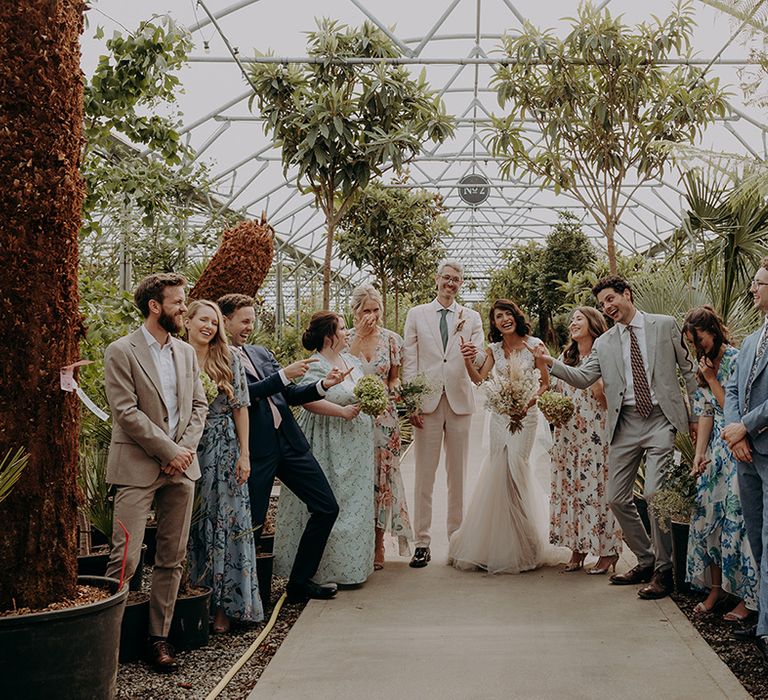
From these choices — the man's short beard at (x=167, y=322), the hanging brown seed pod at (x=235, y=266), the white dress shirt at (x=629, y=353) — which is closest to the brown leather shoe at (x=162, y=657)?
the man's short beard at (x=167, y=322)

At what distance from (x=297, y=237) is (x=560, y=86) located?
16.6m

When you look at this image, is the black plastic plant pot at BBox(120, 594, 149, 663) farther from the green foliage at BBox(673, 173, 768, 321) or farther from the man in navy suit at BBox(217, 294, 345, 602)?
the green foliage at BBox(673, 173, 768, 321)

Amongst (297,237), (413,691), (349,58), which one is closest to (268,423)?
(413,691)

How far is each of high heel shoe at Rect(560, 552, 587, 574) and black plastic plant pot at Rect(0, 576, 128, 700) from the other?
3209 mm

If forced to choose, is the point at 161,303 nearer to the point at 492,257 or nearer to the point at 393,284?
the point at 393,284

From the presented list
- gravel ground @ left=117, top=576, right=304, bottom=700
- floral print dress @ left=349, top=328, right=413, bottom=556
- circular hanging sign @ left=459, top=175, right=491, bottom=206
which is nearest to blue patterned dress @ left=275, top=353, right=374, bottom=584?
floral print dress @ left=349, top=328, right=413, bottom=556

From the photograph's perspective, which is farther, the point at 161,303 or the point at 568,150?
Answer: the point at 568,150

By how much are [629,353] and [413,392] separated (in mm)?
1344

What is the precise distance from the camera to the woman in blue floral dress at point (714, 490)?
4.29 m

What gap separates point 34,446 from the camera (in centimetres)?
301

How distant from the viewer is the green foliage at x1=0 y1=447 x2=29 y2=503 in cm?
280

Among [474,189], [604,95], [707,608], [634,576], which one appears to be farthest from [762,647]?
[474,189]

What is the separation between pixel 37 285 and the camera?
3.00 metres

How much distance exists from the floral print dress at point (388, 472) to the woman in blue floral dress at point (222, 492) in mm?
1277
